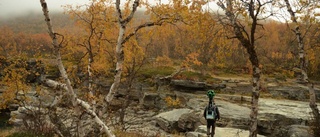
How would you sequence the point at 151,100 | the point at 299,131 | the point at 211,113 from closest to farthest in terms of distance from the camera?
the point at 211,113
the point at 299,131
the point at 151,100

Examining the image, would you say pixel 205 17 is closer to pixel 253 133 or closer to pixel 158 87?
pixel 253 133

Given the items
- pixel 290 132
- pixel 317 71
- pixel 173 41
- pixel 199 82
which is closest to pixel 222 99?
pixel 199 82

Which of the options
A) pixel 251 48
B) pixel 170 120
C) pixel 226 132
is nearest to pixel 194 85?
pixel 170 120

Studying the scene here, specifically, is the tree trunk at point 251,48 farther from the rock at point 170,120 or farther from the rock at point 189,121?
the rock at point 170,120

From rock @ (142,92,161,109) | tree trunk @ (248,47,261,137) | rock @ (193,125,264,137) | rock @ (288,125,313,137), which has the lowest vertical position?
rock @ (142,92,161,109)

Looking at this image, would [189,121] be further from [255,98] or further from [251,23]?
[251,23]

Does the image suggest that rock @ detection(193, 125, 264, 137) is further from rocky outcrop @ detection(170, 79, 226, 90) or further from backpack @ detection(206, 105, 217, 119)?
rocky outcrop @ detection(170, 79, 226, 90)

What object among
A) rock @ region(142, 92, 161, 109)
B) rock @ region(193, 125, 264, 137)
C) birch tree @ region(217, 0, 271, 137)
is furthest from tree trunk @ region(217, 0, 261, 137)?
rock @ region(142, 92, 161, 109)

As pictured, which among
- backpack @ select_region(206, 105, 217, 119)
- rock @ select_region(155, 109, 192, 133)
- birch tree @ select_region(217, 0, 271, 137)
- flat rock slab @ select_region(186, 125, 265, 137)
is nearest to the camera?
birch tree @ select_region(217, 0, 271, 137)

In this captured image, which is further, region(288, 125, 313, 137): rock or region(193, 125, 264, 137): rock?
region(288, 125, 313, 137): rock

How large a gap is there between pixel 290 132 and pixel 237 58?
33600mm

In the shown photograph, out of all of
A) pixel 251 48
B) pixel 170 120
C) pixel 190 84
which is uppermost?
pixel 251 48

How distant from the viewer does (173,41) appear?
59.2 meters

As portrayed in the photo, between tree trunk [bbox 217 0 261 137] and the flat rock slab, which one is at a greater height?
tree trunk [bbox 217 0 261 137]
